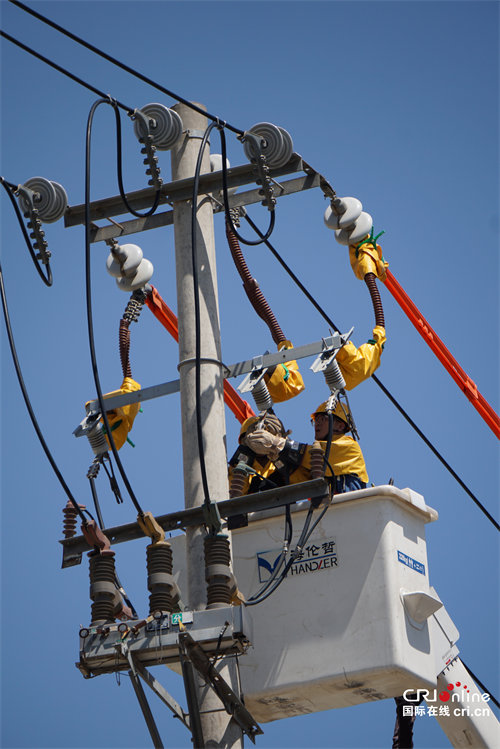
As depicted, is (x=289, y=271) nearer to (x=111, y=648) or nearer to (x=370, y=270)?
(x=370, y=270)

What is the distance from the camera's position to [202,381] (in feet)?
28.6

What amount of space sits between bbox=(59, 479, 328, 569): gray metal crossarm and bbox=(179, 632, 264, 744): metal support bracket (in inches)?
35.7

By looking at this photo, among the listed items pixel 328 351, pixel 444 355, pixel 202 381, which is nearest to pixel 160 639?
pixel 202 381

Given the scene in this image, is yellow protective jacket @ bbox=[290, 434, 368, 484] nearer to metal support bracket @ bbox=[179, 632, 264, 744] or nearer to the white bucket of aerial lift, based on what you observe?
the white bucket of aerial lift

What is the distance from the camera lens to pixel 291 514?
893 centimetres

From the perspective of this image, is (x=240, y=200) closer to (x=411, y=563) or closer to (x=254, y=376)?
(x=254, y=376)

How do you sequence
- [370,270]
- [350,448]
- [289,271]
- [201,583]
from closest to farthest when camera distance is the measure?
A: 1. [201,583]
2. [350,448]
3. [370,270]
4. [289,271]

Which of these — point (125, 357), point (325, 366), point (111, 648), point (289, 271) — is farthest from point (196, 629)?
point (289, 271)

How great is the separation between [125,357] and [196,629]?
313 cm

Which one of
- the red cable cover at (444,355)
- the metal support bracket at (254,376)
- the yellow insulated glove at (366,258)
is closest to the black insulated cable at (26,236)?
the metal support bracket at (254,376)

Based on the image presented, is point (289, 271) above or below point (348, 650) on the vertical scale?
above

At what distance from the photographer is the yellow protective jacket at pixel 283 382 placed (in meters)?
9.79

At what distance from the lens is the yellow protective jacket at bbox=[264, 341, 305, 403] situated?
979 cm
